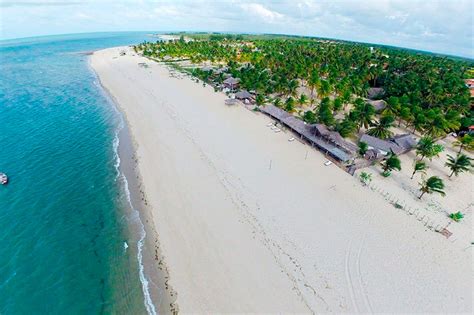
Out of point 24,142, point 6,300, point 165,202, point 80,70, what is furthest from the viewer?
point 80,70

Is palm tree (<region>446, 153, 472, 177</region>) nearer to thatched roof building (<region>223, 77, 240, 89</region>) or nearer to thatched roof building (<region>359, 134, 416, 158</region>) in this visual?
thatched roof building (<region>359, 134, 416, 158</region>)

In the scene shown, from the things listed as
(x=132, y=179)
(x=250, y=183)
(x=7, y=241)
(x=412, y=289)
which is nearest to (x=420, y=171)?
(x=412, y=289)

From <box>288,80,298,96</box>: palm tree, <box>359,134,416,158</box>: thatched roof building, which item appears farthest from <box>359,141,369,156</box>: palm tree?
<box>288,80,298,96</box>: palm tree

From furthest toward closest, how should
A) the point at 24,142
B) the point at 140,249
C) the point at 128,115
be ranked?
1. the point at 128,115
2. the point at 24,142
3. the point at 140,249

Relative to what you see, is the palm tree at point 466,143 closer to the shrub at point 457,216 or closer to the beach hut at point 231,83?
the shrub at point 457,216

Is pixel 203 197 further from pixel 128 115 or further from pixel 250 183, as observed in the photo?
pixel 128 115

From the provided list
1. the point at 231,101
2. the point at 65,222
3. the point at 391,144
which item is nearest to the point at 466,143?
the point at 391,144
